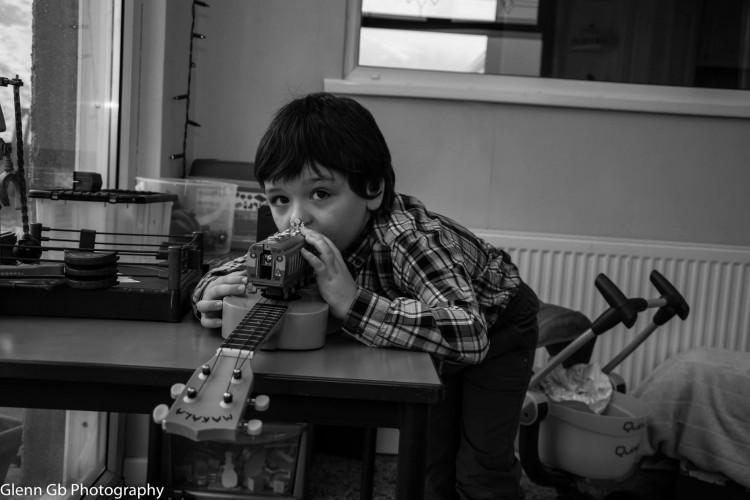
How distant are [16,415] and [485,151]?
64.5 inches

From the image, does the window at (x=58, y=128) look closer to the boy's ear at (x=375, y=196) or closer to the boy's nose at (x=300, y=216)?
the boy's nose at (x=300, y=216)

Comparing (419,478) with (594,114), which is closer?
(419,478)

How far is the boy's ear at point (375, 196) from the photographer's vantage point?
1.21 metres

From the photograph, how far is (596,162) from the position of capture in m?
2.47

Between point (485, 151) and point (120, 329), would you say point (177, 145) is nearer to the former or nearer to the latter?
point (485, 151)

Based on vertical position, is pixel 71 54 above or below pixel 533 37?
below

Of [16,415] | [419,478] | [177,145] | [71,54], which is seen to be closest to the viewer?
[419,478]

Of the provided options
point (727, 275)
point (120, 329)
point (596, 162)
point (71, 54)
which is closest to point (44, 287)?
point (120, 329)

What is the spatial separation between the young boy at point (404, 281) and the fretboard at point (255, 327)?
3.4 inches

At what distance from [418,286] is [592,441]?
104cm

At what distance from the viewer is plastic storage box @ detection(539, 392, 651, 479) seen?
1.89 meters

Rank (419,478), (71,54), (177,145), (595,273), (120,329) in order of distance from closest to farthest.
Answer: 1. (419,478)
2. (120,329)
3. (71,54)
4. (177,145)
5. (595,273)

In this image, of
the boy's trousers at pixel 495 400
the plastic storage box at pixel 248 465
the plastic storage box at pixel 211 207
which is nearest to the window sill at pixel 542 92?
the plastic storage box at pixel 211 207

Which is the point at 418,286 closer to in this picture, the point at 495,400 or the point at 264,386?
the point at 264,386
